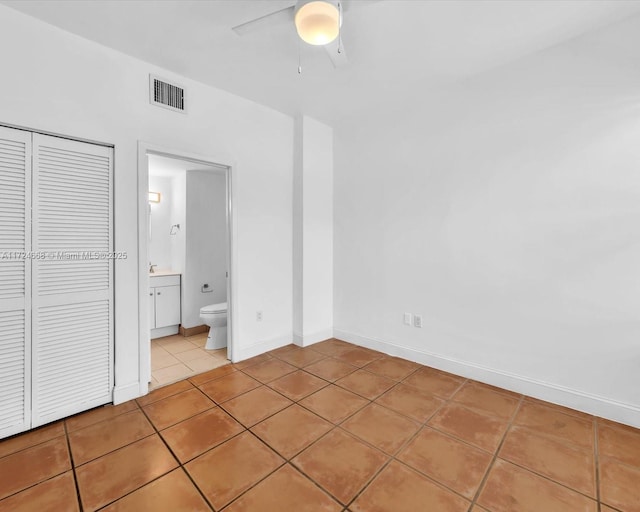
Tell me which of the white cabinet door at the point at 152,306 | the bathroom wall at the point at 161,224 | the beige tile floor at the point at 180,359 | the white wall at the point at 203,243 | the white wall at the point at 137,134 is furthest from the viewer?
the bathroom wall at the point at 161,224

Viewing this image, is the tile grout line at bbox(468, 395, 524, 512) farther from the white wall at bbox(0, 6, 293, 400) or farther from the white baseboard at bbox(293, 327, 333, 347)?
the white wall at bbox(0, 6, 293, 400)

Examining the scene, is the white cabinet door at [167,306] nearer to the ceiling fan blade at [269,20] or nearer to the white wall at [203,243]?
the white wall at [203,243]

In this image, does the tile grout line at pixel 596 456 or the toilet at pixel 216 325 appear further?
the toilet at pixel 216 325

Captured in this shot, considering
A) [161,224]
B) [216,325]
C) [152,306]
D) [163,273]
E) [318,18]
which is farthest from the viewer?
[161,224]

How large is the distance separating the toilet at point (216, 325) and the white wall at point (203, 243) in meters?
0.71

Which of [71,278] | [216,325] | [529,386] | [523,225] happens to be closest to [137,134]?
[71,278]

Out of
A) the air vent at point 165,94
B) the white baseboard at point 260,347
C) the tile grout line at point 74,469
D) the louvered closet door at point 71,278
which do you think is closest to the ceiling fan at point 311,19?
the air vent at point 165,94

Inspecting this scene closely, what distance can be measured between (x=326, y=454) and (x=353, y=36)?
111 inches

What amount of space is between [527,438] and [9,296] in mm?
3485

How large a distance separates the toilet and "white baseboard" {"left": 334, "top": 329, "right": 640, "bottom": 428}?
72.4 inches

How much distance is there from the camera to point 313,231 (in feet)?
12.0

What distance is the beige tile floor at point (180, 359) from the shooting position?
284 centimetres

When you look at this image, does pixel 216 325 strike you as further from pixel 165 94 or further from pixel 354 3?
pixel 354 3

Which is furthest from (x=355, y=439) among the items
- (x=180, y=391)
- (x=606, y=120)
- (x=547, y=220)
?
(x=606, y=120)
